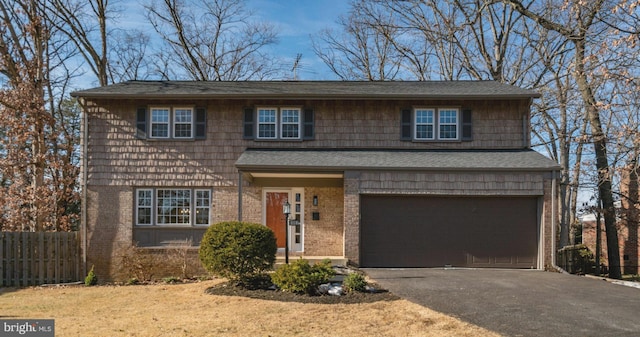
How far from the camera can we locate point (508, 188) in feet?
46.3

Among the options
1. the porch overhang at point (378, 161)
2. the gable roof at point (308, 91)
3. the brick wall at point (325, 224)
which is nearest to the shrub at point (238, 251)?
the porch overhang at point (378, 161)

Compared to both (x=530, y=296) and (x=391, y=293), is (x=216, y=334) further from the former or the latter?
(x=530, y=296)

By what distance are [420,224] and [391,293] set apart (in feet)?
15.2

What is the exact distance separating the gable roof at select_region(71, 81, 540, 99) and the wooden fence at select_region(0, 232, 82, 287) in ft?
13.7

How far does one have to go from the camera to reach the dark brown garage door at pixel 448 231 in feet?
47.0

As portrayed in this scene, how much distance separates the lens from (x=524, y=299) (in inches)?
376

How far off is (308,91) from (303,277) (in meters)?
7.06

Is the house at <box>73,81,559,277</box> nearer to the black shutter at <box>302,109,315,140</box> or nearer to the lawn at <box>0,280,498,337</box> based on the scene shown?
the black shutter at <box>302,109,315,140</box>

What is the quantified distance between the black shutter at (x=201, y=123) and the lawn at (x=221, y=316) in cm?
544

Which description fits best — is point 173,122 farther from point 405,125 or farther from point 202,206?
point 405,125

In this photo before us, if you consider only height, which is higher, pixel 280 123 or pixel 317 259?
pixel 280 123

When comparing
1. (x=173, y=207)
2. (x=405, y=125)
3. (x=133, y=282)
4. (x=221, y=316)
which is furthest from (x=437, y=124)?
(x=133, y=282)

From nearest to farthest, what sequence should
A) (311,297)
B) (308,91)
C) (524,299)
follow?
1. (524,299)
2. (311,297)
3. (308,91)

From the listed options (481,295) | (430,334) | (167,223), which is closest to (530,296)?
(481,295)
